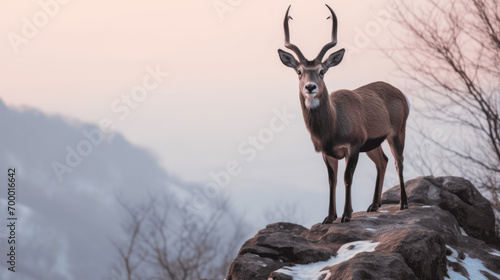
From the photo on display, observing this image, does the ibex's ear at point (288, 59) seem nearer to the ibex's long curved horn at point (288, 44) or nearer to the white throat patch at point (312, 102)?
the ibex's long curved horn at point (288, 44)

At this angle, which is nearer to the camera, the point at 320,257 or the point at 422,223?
the point at 320,257

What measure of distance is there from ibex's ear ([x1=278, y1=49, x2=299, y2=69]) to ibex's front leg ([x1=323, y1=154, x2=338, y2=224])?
1424 millimetres

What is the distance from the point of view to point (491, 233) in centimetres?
1177

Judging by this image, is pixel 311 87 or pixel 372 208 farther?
pixel 372 208

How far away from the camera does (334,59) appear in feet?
31.4

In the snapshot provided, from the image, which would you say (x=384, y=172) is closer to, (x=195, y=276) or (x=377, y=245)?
(x=377, y=245)

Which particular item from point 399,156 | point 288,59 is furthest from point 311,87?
point 399,156

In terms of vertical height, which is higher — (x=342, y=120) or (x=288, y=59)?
(x=288, y=59)

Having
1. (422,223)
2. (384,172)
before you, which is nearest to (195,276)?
(384,172)

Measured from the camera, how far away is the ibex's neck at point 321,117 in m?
9.26

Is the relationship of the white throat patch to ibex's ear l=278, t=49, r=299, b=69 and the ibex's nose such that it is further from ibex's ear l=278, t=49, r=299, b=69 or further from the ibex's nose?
ibex's ear l=278, t=49, r=299, b=69

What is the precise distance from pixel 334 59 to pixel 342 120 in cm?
89

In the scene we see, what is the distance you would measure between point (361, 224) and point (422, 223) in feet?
3.51

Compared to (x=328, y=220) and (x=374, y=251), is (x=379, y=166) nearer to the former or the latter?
(x=328, y=220)
